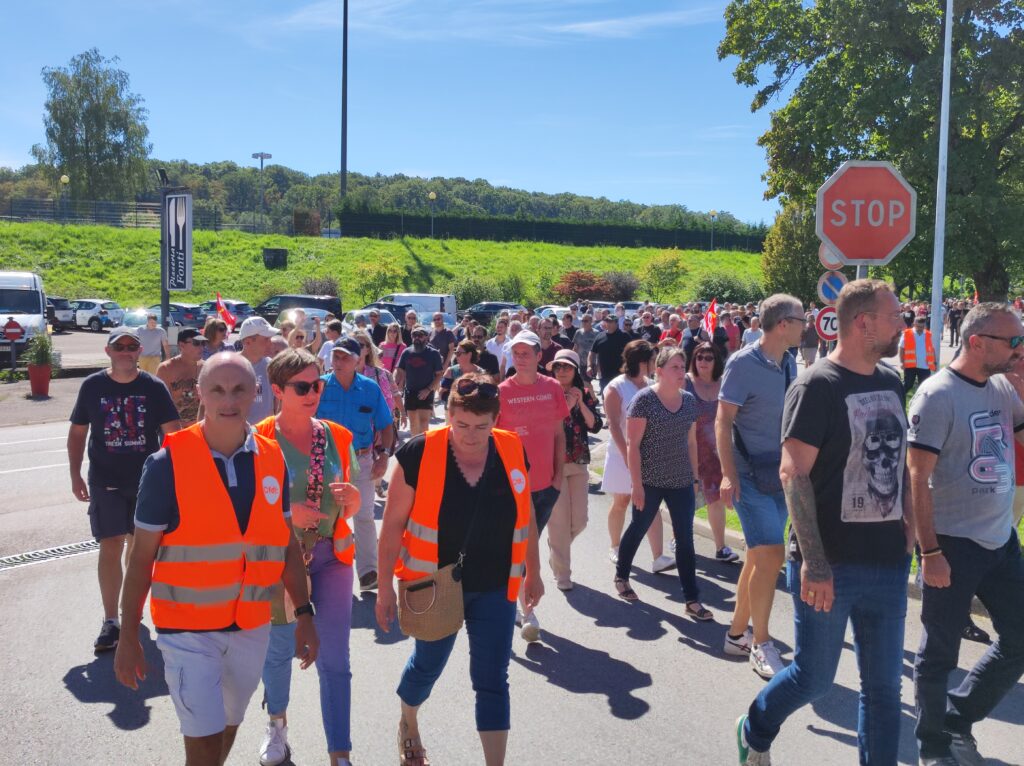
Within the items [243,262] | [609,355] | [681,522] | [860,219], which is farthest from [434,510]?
[243,262]

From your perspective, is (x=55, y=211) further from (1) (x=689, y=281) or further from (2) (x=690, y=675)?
(2) (x=690, y=675)

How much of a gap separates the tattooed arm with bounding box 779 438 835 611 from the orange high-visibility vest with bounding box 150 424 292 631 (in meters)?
2.04

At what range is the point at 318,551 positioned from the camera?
13.8 feet

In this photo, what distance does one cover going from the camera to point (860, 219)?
408 inches

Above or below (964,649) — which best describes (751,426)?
above

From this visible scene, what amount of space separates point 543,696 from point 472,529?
1.69 m

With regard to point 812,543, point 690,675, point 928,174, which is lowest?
point 690,675

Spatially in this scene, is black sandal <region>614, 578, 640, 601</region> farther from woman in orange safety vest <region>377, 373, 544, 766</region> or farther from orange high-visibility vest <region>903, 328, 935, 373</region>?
orange high-visibility vest <region>903, 328, 935, 373</region>

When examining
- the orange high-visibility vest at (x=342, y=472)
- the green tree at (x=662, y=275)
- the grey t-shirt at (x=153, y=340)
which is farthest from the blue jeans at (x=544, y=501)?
the green tree at (x=662, y=275)

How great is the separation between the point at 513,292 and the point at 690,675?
4565cm

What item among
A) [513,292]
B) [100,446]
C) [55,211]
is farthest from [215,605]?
[55,211]

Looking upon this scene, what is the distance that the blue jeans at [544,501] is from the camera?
609cm

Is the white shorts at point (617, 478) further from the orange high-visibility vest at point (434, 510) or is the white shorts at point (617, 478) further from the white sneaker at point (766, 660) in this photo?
the orange high-visibility vest at point (434, 510)

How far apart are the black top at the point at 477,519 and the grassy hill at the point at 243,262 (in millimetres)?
43970
